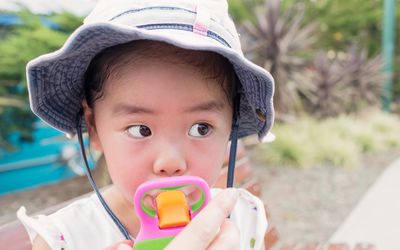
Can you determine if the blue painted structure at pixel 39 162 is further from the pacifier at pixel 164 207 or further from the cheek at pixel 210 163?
the pacifier at pixel 164 207

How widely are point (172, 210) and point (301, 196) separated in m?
4.76

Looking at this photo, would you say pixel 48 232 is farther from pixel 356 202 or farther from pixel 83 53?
pixel 356 202

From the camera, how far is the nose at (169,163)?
106 centimetres

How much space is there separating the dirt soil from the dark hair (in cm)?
313

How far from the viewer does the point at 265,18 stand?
7789 mm

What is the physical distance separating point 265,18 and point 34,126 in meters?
3.78

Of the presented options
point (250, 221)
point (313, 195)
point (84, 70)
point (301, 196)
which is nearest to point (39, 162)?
point (301, 196)

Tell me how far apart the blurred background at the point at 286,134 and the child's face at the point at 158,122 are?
2.61 meters

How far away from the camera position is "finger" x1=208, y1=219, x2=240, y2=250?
94cm

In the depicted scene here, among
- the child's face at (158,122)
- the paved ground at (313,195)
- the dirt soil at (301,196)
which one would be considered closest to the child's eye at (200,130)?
the child's face at (158,122)

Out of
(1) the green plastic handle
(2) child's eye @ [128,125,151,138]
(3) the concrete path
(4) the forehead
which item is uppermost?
(4) the forehead

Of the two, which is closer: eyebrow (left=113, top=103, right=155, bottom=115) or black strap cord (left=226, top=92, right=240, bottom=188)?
eyebrow (left=113, top=103, right=155, bottom=115)

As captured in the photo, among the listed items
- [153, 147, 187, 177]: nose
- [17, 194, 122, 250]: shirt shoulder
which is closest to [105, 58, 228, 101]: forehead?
[153, 147, 187, 177]: nose

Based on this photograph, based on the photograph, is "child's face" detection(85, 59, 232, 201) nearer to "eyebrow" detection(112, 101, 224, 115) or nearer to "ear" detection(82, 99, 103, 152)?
"eyebrow" detection(112, 101, 224, 115)
